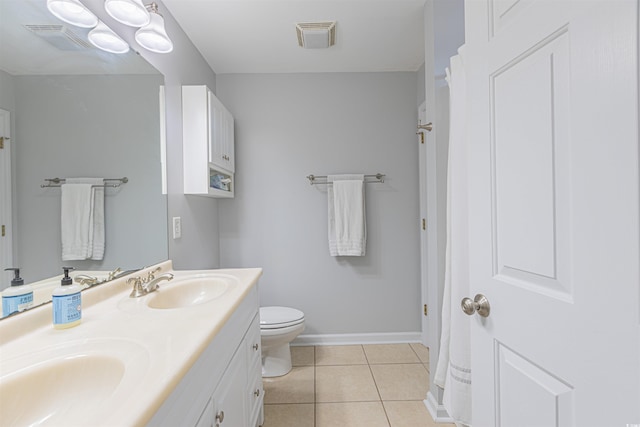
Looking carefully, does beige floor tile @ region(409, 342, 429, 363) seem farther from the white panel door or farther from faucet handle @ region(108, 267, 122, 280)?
faucet handle @ region(108, 267, 122, 280)

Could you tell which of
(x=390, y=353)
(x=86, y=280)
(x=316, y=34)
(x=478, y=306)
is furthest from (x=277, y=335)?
(x=316, y=34)

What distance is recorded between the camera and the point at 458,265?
3.93 feet

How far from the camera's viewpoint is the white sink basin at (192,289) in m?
1.29

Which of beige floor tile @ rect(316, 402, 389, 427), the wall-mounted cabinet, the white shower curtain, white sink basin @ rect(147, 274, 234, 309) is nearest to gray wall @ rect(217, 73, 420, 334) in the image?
the wall-mounted cabinet

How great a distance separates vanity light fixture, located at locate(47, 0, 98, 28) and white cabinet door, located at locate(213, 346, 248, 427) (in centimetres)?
140

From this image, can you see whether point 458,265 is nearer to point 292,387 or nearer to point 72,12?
point 292,387

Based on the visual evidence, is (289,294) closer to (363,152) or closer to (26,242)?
(363,152)

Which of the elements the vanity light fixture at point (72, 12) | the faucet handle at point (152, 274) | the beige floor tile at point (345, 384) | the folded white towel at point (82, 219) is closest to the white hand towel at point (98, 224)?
the folded white towel at point (82, 219)

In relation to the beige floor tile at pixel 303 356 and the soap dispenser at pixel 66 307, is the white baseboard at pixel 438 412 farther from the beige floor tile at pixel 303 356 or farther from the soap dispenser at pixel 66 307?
the soap dispenser at pixel 66 307

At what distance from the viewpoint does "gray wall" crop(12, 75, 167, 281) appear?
87cm

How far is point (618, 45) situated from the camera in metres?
0.49

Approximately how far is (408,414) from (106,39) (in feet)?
8.02

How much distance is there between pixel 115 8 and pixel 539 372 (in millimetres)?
1938

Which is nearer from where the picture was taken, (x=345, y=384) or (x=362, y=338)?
(x=345, y=384)
